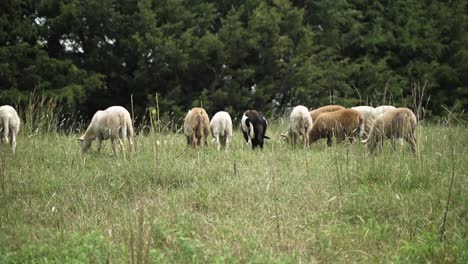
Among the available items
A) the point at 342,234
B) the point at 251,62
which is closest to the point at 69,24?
the point at 251,62

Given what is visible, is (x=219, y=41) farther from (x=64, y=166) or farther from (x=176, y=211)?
(x=176, y=211)

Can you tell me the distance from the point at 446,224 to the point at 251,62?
1891cm

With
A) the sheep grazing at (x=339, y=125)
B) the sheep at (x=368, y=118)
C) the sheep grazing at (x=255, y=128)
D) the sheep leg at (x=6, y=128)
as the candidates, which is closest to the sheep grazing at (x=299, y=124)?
the sheep grazing at (x=339, y=125)

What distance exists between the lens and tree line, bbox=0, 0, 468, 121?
64.6 ft

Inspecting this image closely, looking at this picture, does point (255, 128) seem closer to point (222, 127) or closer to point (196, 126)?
point (222, 127)

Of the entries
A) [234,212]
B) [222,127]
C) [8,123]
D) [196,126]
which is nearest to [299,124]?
[222,127]

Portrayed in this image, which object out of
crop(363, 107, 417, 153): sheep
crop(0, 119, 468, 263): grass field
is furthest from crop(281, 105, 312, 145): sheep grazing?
crop(0, 119, 468, 263): grass field

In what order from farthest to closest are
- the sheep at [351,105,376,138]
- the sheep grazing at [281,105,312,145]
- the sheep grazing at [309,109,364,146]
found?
the sheep grazing at [281,105,312,145]
the sheep at [351,105,376,138]
the sheep grazing at [309,109,364,146]

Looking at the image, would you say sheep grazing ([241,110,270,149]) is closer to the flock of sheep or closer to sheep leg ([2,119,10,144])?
the flock of sheep

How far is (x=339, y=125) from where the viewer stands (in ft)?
38.9

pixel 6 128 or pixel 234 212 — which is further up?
pixel 6 128

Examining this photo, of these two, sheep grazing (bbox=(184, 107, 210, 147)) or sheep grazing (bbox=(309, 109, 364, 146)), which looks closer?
sheep grazing (bbox=(184, 107, 210, 147))

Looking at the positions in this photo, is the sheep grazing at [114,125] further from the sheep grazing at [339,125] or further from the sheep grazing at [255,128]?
the sheep grazing at [339,125]

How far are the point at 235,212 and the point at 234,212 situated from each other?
2 centimetres
